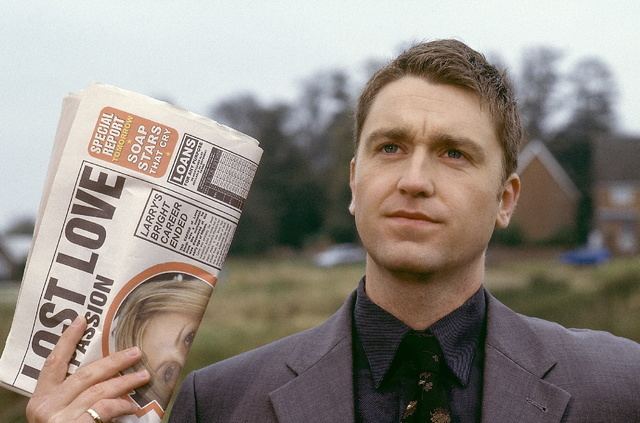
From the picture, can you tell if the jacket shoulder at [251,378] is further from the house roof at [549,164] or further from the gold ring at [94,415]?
the house roof at [549,164]

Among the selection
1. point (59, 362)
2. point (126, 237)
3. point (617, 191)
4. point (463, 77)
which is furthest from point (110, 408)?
point (617, 191)

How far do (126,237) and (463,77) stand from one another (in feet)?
3.76

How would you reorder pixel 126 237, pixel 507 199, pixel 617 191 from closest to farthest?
pixel 126 237 → pixel 507 199 → pixel 617 191

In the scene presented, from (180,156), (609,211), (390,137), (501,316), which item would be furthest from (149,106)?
(609,211)

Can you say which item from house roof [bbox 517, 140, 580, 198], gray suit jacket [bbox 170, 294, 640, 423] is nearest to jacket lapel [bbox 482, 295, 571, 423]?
gray suit jacket [bbox 170, 294, 640, 423]

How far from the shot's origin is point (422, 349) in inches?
102

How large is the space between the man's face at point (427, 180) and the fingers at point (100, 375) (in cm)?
78

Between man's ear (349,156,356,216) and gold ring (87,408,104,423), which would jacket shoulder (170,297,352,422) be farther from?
gold ring (87,408,104,423)

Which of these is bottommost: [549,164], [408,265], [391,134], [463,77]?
[549,164]

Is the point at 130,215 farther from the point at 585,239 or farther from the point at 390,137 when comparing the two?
the point at 585,239

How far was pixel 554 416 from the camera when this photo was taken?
8.12 ft

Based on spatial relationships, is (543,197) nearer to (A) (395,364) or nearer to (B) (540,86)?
(B) (540,86)

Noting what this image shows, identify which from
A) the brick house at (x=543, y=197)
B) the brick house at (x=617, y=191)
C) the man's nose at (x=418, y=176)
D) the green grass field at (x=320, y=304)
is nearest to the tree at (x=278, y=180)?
the brick house at (x=543, y=197)

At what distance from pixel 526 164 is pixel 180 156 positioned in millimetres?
42272
